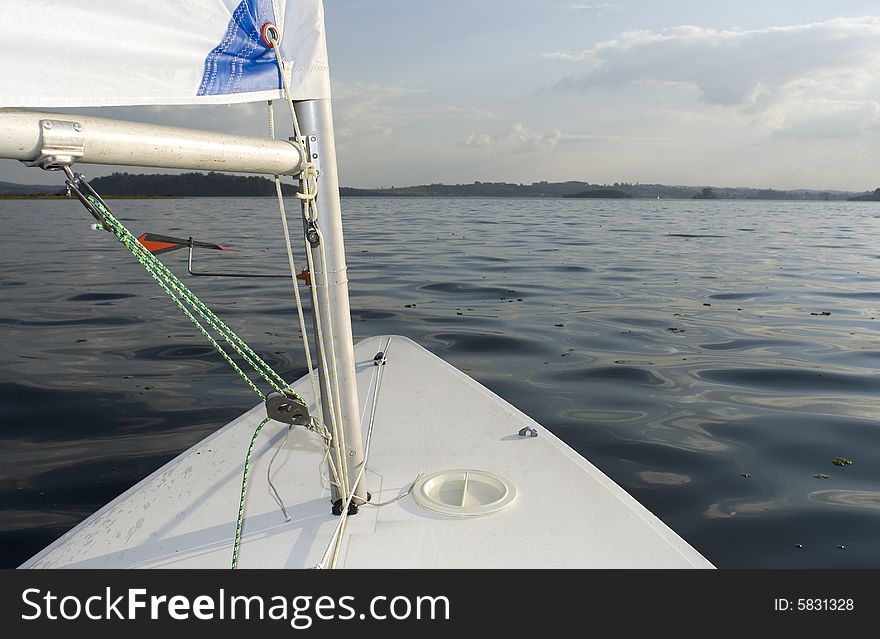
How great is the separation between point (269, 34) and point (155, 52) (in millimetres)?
404

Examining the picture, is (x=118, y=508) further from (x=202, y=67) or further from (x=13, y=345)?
(x=13, y=345)

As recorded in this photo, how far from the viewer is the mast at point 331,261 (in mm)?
2338

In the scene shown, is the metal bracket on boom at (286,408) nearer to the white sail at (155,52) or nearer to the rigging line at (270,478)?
the rigging line at (270,478)

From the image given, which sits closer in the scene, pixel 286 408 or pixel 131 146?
pixel 131 146

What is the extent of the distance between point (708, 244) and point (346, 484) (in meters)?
23.6

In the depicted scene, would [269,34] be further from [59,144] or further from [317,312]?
[317,312]

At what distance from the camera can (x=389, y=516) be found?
2965mm

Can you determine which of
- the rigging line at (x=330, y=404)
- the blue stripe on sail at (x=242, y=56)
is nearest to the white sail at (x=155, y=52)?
the blue stripe on sail at (x=242, y=56)

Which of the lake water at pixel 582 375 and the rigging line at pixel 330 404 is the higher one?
the rigging line at pixel 330 404

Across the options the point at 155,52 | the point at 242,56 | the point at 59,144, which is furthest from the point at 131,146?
the point at 242,56

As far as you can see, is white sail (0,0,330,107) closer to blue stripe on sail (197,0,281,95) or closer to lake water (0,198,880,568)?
blue stripe on sail (197,0,281,95)

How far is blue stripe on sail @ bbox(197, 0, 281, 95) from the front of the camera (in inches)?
82.7

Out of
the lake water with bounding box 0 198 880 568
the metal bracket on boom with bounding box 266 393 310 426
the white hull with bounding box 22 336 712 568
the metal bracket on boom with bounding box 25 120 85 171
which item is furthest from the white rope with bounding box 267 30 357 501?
the lake water with bounding box 0 198 880 568

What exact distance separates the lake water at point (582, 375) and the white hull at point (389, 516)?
1.22 m
